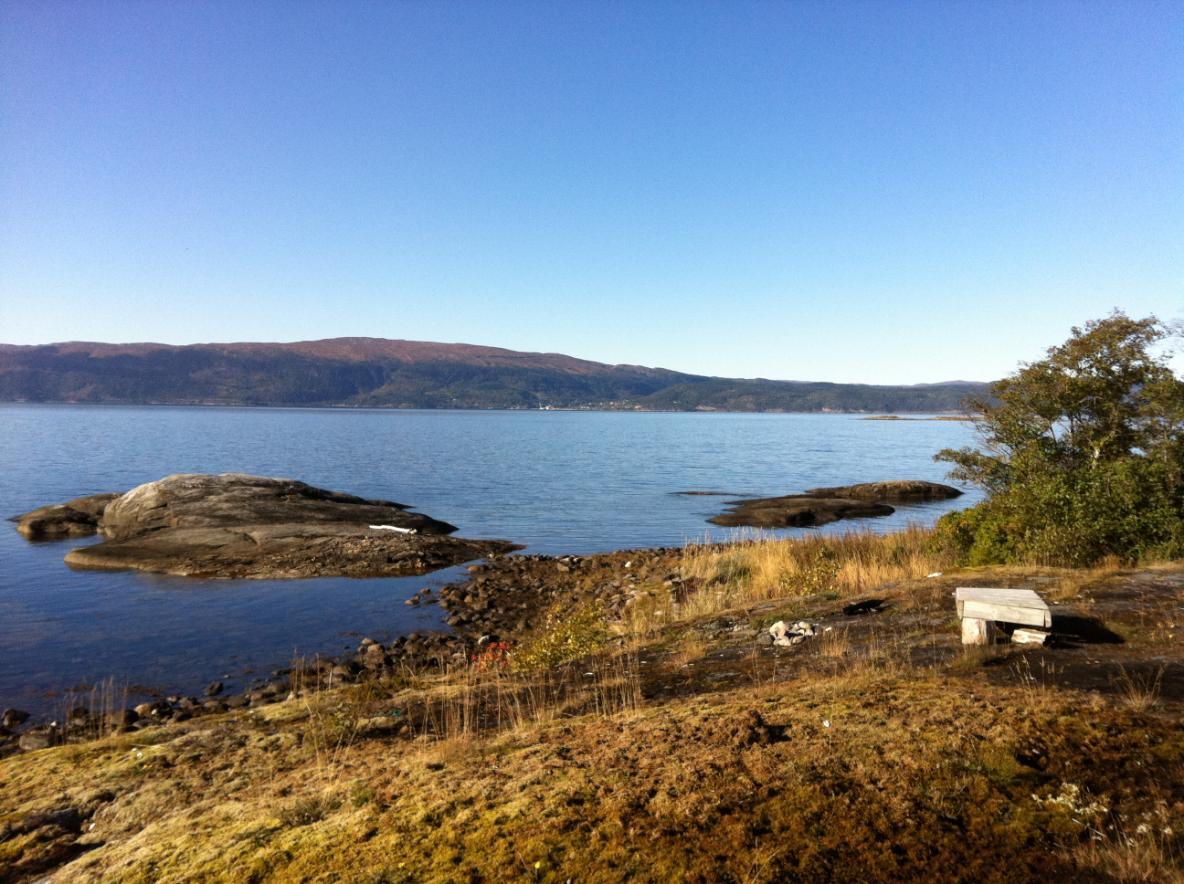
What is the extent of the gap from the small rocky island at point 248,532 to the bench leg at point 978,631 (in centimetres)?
1991

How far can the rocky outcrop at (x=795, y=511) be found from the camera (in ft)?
126

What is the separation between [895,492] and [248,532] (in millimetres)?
41824

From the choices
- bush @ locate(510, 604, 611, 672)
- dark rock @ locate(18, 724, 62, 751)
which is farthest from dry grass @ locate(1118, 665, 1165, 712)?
dark rock @ locate(18, 724, 62, 751)

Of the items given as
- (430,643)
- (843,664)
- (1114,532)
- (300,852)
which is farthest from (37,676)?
(1114,532)

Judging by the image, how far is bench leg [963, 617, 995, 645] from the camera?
924 centimetres

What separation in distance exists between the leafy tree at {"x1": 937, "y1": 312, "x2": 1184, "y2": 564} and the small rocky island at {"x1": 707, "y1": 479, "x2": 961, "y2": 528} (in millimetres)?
16273

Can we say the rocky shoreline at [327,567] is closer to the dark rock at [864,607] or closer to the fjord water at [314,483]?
the fjord water at [314,483]

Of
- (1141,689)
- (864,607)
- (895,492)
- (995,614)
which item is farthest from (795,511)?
(1141,689)

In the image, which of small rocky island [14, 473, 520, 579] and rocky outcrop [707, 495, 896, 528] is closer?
small rocky island [14, 473, 520, 579]

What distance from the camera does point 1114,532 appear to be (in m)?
14.9

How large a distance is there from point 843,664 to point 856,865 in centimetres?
475

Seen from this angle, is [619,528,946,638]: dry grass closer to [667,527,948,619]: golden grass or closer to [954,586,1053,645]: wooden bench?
[667,527,948,619]: golden grass

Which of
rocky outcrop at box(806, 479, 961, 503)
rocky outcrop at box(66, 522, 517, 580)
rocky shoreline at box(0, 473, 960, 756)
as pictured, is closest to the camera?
rocky shoreline at box(0, 473, 960, 756)

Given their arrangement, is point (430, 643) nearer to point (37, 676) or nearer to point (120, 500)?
point (37, 676)
